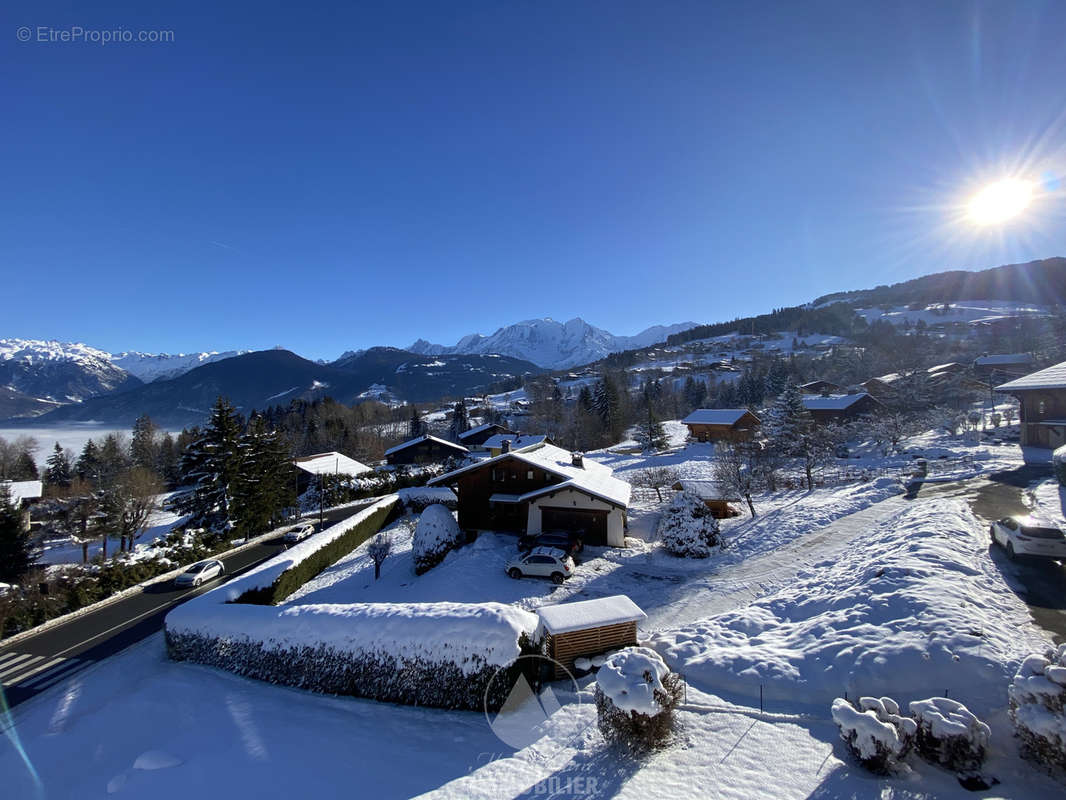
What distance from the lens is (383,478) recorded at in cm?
5072

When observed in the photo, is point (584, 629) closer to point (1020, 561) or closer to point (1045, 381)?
point (1020, 561)

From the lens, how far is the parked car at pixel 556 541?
20.8m

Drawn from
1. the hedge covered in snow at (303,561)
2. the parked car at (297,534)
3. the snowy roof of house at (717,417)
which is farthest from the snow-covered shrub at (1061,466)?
the parked car at (297,534)

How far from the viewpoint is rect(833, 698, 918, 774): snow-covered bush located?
603 centimetres

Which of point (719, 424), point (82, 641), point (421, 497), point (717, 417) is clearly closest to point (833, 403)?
point (717, 417)

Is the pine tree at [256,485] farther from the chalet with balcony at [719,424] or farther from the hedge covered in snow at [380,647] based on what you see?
the chalet with balcony at [719,424]

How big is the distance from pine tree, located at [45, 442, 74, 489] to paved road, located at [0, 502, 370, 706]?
211 ft

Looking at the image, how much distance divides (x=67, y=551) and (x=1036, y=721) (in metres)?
63.8

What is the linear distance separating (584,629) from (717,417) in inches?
2148

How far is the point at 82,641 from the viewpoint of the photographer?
1784 cm

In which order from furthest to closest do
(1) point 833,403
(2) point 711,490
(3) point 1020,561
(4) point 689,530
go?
1. (1) point 833,403
2. (2) point 711,490
3. (4) point 689,530
4. (3) point 1020,561

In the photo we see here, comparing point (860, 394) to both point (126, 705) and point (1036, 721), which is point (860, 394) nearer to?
point (1036, 721)

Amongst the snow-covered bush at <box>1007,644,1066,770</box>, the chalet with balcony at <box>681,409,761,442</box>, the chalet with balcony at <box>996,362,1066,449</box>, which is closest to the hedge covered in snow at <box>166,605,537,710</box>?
the snow-covered bush at <box>1007,644,1066,770</box>

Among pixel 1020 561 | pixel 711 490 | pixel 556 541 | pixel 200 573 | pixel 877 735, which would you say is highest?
pixel 877 735
